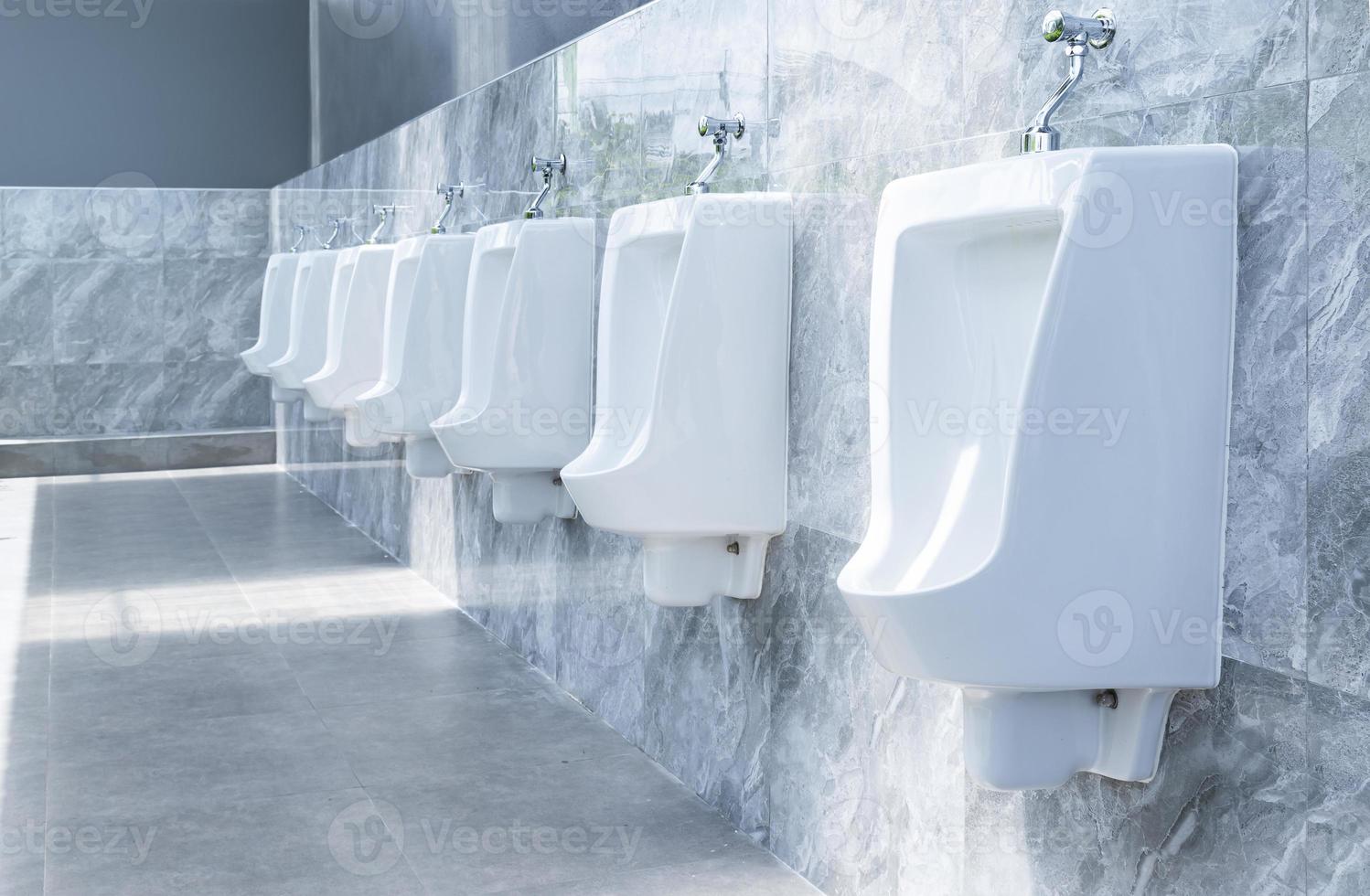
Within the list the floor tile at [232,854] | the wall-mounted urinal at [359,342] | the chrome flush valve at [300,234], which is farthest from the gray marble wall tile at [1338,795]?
the chrome flush valve at [300,234]

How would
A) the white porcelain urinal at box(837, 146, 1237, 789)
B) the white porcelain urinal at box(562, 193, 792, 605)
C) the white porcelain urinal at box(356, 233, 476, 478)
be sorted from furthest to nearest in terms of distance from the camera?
1. the white porcelain urinal at box(356, 233, 476, 478)
2. the white porcelain urinal at box(562, 193, 792, 605)
3. the white porcelain urinal at box(837, 146, 1237, 789)

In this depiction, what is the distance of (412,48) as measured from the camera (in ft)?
15.6

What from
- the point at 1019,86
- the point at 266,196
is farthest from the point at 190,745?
the point at 266,196

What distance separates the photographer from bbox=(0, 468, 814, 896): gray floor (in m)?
2.16

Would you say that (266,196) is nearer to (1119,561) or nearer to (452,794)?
(452,794)

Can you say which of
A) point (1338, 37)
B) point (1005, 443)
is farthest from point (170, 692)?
point (1338, 37)

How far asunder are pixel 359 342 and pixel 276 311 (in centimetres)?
203

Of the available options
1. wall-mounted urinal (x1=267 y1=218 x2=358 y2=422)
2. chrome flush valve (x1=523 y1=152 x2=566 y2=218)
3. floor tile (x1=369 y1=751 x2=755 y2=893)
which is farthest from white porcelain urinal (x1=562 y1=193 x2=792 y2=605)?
wall-mounted urinal (x1=267 y1=218 x2=358 y2=422)

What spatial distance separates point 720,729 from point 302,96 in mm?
6314

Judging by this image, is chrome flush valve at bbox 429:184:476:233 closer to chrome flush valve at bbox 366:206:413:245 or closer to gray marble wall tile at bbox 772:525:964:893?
chrome flush valve at bbox 366:206:413:245

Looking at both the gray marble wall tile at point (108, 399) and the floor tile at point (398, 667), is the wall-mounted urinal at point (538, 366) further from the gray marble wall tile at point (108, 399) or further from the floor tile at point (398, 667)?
the gray marble wall tile at point (108, 399)

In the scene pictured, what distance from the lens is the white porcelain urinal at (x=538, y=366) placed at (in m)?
2.75

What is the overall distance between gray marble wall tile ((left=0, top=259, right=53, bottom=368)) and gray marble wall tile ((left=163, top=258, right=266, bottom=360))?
56cm

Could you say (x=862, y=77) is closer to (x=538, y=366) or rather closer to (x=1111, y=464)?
(x=1111, y=464)
